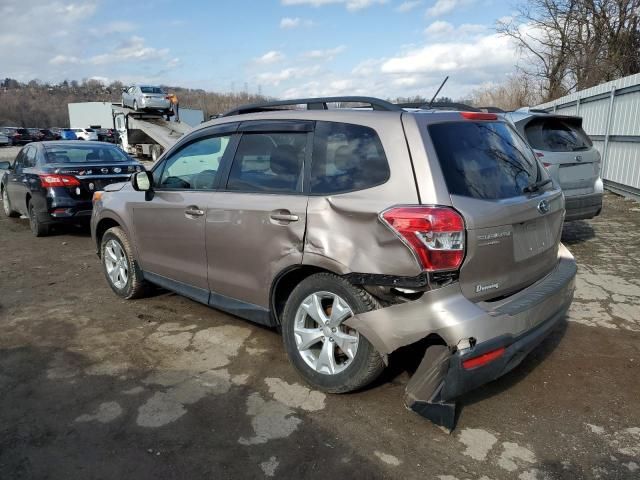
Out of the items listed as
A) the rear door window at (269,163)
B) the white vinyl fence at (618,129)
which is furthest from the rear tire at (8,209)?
the white vinyl fence at (618,129)

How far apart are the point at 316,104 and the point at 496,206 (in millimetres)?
1420

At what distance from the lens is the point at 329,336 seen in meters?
3.19

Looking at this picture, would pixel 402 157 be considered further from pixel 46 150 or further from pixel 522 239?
pixel 46 150

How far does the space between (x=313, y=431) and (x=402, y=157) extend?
64.7 inches

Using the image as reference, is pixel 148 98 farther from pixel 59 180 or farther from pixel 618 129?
pixel 618 129

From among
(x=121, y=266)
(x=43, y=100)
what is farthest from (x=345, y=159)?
(x=43, y=100)

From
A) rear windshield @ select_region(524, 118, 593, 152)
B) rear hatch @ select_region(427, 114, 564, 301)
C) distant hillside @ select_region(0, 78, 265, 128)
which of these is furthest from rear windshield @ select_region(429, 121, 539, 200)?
distant hillside @ select_region(0, 78, 265, 128)

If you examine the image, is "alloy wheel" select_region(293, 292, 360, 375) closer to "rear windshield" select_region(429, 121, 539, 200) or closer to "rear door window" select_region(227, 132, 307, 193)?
"rear door window" select_region(227, 132, 307, 193)

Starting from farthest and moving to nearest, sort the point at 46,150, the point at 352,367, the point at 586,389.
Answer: the point at 46,150
the point at 586,389
the point at 352,367

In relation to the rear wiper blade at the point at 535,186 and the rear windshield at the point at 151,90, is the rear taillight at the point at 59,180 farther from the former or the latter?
the rear windshield at the point at 151,90

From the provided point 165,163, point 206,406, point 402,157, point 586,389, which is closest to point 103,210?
point 165,163

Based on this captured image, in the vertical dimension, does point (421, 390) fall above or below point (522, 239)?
below

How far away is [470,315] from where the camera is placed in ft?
8.82

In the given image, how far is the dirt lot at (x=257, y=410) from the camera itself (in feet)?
8.70
